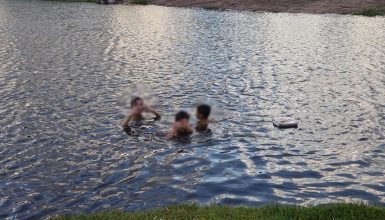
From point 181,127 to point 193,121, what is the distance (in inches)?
71.4

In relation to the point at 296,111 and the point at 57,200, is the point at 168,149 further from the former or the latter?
the point at 296,111

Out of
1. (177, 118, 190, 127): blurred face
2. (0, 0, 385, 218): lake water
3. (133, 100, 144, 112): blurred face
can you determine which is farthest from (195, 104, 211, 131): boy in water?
(133, 100, 144, 112): blurred face

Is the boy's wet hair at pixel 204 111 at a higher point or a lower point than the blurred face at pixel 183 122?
higher

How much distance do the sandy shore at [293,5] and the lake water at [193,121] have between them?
141 feet

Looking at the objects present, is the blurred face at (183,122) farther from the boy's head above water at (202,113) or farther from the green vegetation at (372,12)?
the green vegetation at (372,12)

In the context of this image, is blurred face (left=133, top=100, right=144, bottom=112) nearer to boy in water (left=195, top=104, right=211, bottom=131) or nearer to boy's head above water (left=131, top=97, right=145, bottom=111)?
boy's head above water (left=131, top=97, right=145, bottom=111)

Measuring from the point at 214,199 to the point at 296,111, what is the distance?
11.5 meters

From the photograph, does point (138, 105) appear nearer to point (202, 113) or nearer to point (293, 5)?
point (202, 113)

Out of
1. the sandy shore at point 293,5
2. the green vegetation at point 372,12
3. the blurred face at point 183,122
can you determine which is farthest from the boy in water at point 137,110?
the sandy shore at point 293,5

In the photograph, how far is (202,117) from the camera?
22297mm

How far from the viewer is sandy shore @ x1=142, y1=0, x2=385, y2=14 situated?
89625mm

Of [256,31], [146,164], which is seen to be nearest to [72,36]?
[256,31]

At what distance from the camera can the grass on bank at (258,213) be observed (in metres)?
12.0

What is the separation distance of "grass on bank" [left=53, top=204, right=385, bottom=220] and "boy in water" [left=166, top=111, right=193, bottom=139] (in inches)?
309
